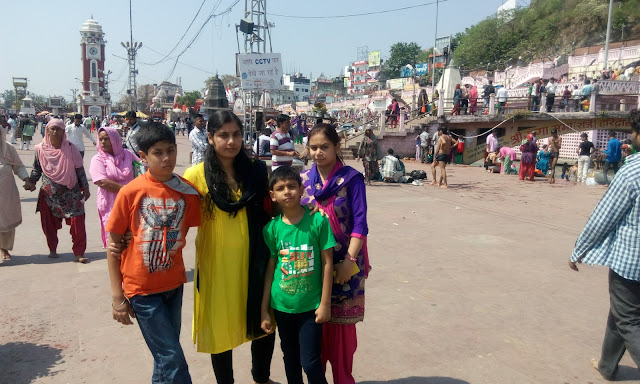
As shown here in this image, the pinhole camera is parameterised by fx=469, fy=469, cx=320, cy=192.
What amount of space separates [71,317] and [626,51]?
3384cm

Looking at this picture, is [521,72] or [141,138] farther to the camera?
[521,72]

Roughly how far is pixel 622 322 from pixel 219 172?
244 centimetres

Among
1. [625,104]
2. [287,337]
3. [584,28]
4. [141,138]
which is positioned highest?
[584,28]

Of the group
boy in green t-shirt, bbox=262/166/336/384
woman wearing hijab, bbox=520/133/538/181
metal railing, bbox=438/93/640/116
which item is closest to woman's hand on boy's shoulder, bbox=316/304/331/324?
boy in green t-shirt, bbox=262/166/336/384

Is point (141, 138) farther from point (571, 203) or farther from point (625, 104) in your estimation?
point (625, 104)

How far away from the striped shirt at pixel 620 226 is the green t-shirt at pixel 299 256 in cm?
162

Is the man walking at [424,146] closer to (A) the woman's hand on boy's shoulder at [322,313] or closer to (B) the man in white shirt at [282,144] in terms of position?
(B) the man in white shirt at [282,144]

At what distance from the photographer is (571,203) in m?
10.3

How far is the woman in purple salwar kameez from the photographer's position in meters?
2.43

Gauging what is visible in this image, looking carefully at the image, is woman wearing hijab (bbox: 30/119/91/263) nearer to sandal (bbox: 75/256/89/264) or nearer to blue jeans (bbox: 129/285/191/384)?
sandal (bbox: 75/256/89/264)

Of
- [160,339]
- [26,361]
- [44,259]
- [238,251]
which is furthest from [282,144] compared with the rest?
[160,339]

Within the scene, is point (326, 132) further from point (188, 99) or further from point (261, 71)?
point (188, 99)

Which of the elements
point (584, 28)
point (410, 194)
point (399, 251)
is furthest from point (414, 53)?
point (399, 251)

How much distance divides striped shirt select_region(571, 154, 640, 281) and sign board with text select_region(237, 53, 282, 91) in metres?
9.19
